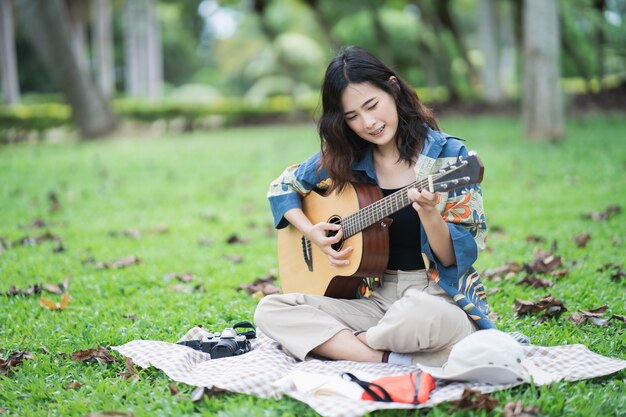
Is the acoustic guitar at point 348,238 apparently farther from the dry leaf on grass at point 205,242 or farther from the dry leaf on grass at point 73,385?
the dry leaf on grass at point 205,242

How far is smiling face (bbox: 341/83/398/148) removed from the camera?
11.4 feet

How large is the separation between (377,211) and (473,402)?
1.04 metres

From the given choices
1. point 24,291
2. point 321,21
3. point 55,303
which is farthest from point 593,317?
point 321,21

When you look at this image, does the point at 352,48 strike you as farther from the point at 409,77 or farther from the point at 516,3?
the point at 409,77

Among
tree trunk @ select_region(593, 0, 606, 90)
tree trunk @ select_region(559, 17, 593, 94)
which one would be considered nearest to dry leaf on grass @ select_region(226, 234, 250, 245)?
tree trunk @ select_region(593, 0, 606, 90)

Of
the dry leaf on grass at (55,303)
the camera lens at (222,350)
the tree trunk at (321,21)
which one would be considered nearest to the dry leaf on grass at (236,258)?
the dry leaf on grass at (55,303)

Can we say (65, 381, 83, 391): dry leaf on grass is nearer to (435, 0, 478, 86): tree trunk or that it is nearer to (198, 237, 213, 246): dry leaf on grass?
(198, 237, 213, 246): dry leaf on grass

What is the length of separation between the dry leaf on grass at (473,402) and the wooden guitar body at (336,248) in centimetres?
88

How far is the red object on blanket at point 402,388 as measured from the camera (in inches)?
112

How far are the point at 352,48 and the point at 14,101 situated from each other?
24.0 meters

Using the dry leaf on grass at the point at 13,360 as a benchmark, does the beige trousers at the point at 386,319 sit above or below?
above

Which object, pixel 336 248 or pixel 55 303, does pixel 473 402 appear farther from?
pixel 55 303

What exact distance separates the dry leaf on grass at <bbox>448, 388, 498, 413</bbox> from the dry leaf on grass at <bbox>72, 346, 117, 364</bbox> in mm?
1835

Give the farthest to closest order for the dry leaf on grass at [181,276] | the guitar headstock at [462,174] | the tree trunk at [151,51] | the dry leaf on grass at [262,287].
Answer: the tree trunk at [151,51], the dry leaf on grass at [181,276], the dry leaf on grass at [262,287], the guitar headstock at [462,174]
